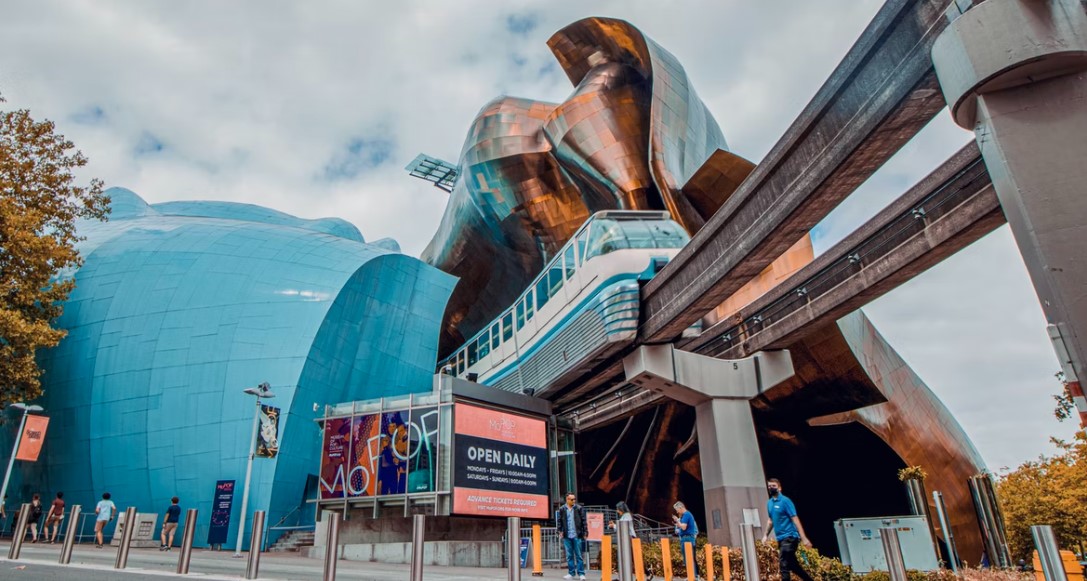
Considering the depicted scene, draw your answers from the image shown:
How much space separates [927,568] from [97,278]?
111 ft

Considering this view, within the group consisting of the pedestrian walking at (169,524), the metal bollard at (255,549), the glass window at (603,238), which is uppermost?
the glass window at (603,238)

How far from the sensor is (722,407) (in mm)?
19703

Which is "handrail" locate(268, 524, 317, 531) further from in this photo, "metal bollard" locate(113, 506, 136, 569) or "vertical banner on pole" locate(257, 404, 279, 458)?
"metal bollard" locate(113, 506, 136, 569)

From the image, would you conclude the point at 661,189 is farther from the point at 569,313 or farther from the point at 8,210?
the point at 8,210

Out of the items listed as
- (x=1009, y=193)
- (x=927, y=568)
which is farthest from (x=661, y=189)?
(x=1009, y=193)

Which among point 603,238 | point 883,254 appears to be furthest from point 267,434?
point 883,254

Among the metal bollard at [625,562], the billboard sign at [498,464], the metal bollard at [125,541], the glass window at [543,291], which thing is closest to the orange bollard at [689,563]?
the metal bollard at [625,562]

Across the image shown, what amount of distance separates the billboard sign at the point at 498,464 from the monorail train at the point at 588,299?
121 inches

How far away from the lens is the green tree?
21.3 m

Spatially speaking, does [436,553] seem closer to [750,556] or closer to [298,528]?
[298,528]

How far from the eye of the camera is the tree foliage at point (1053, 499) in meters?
40.3

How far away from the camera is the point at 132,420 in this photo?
89.6 feet

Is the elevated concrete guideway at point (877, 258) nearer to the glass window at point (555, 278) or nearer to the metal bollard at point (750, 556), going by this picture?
the glass window at point (555, 278)

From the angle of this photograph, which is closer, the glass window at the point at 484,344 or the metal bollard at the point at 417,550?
the metal bollard at the point at 417,550
